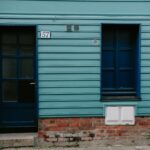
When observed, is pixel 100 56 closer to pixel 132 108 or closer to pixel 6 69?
pixel 132 108

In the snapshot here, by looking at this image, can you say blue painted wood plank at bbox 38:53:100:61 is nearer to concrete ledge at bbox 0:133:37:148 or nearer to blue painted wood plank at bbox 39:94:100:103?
blue painted wood plank at bbox 39:94:100:103

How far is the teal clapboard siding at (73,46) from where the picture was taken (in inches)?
364

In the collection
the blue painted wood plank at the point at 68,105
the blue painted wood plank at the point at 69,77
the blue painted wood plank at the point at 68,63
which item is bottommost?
the blue painted wood plank at the point at 68,105

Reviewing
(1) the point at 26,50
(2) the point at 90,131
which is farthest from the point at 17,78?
(2) the point at 90,131

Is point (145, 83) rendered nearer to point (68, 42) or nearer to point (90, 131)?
point (90, 131)

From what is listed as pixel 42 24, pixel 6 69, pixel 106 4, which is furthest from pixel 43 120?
pixel 106 4

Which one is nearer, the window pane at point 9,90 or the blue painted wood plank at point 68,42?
the blue painted wood plank at point 68,42

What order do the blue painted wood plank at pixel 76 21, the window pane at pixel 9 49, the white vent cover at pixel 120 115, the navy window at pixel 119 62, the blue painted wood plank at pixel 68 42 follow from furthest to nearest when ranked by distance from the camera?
the navy window at pixel 119 62 → the window pane at pixel 9 49 → the white vent cover at pixel 120 115 → the blue painted wood plank at pixel 68 42 → the blue painted wood plank at pixel 76 21

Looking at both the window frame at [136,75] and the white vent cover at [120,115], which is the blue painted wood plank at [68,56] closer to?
the window frame at [136,75]

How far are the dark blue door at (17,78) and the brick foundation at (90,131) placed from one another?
1.74ft

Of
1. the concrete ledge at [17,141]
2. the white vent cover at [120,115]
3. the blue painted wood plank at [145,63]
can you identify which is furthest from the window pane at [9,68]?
the blue painted wood plank at [145,63]

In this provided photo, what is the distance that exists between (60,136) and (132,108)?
1.65m

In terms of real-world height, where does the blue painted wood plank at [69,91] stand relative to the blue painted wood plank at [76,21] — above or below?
below

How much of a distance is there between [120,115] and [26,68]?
2.28 metres
